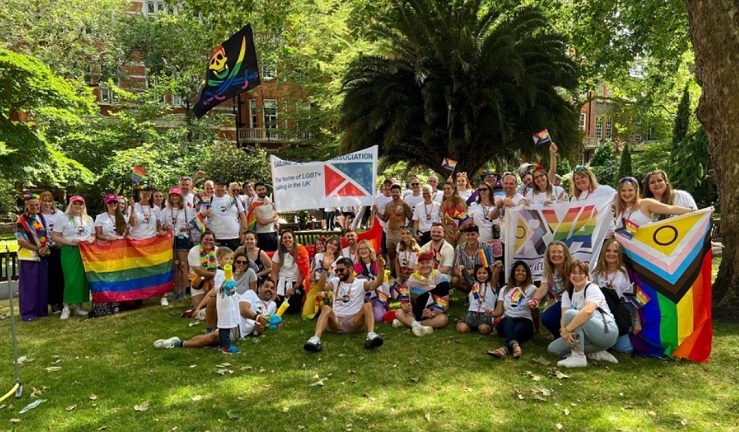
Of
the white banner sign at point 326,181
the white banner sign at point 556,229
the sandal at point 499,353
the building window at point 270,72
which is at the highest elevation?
the building window at point 270,72

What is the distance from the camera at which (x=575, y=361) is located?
5.70 metres

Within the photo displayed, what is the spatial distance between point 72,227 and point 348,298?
5.00 metres

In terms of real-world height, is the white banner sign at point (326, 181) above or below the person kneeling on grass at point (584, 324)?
above

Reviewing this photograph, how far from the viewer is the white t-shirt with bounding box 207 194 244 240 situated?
9.87 metres

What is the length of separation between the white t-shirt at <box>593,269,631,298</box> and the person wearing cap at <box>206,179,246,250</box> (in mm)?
6400

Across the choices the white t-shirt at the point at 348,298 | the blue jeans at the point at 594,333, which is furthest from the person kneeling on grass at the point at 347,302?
the blue jeans at the point at 594,333

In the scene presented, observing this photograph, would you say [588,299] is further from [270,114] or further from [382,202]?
[270,114]

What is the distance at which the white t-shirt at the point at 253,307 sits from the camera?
23.9 ft

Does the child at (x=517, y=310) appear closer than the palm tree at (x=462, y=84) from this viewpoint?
Yes

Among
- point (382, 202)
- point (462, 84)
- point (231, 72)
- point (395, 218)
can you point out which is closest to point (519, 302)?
point (395, 218)

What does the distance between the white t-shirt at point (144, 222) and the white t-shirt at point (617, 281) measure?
753 cm

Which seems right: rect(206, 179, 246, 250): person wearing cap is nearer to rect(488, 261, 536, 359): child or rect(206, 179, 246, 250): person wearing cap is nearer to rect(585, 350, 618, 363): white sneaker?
rect(488, 261, 536, 359): child

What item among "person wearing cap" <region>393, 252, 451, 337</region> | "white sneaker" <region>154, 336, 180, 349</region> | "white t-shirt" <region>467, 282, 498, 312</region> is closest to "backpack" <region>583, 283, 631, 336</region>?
"white t-shirt" <region>467, 282, 498, 312</region>

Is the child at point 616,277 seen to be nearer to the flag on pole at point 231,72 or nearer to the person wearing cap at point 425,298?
the person wearing cap at point 425,298
